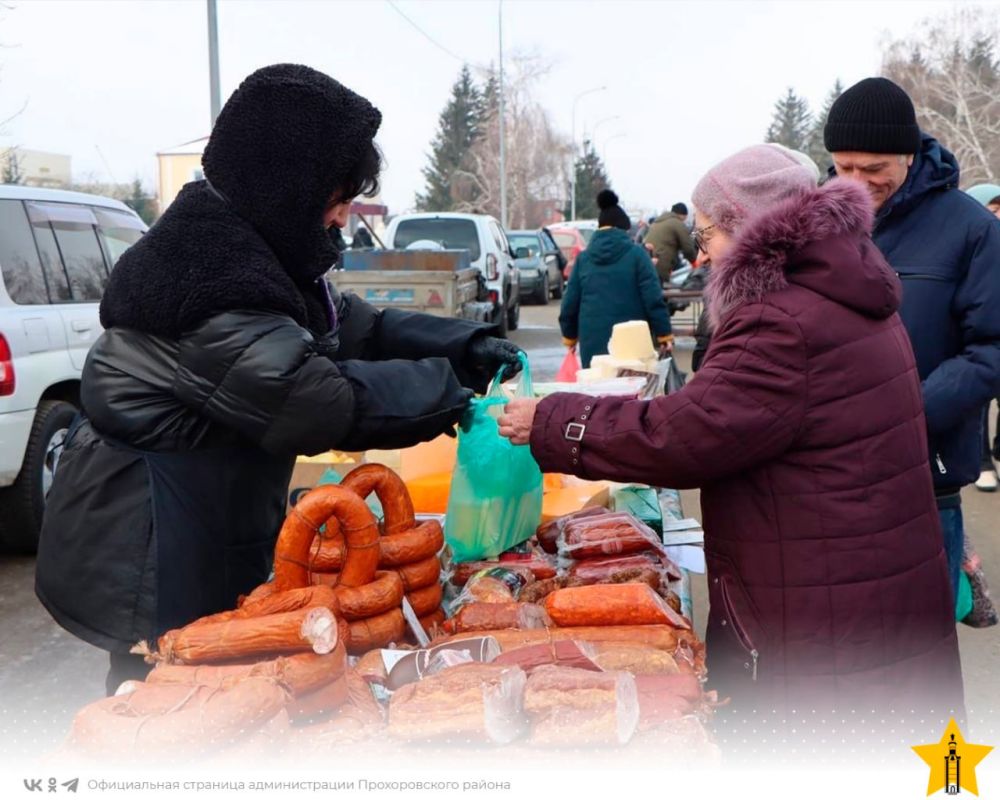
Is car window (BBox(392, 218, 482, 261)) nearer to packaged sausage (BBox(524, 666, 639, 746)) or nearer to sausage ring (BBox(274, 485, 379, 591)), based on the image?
sausage ring (BBox(274, 485, 379, 591))

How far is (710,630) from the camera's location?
2.30 meters

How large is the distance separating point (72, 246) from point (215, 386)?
533 cm

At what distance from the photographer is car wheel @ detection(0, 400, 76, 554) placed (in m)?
6.04

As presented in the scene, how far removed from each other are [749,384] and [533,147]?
2493 inches

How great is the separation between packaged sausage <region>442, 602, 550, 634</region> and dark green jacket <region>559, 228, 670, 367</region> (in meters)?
5.61

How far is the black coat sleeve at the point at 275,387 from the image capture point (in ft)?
6.74

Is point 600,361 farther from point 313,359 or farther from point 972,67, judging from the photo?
point 972,67

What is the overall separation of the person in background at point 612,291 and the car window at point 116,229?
3362 millimetres

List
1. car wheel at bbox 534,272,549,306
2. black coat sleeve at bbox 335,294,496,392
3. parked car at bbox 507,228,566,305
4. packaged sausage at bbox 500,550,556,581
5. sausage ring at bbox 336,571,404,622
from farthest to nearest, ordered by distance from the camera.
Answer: car wheel at bbox 534,272,549,306 → parked car at bbox 507,228,566,305 → black coat sleeve at bbox 335,294,496,392 → packaged sausage at bbox 500,550,556,581 → sausage ring at bbox 336,571,404,622

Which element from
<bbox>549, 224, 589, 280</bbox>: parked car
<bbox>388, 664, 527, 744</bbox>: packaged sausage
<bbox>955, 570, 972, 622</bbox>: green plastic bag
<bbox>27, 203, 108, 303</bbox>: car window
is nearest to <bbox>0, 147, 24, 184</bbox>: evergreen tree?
<bbox>27, 203, 108, 303</bbox>: car window

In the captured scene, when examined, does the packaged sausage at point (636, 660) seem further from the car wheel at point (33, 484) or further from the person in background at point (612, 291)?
the person in background at point (612, 291)

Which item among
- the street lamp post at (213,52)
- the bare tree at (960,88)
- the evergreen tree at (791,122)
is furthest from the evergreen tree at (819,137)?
the street lamp post at (213,52)

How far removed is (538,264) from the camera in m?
24.8

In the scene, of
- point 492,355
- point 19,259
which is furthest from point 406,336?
point 19,259
